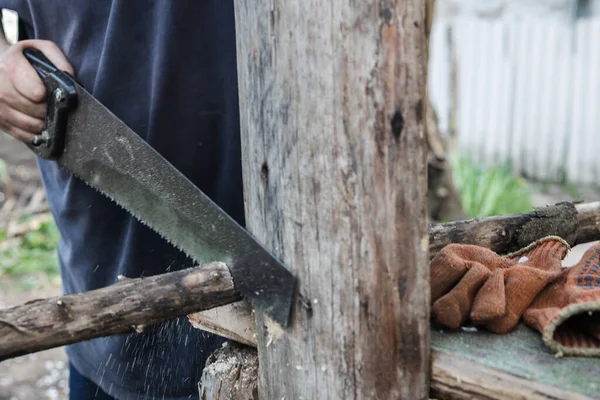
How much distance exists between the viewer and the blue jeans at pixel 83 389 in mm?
2355

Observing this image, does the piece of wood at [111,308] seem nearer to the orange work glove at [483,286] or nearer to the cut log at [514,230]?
the cut log at [514,230]

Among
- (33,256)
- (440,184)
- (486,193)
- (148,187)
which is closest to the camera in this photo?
(148,187)

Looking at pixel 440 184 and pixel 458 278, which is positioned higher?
pixel 458 278

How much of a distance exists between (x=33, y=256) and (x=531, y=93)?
19.0 feet

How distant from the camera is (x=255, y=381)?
1.70 m

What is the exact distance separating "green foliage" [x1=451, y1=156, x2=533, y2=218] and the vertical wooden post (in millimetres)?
4712

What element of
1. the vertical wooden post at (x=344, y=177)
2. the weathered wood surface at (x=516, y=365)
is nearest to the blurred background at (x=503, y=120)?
the weathered wood surface at (x=516, y=365)

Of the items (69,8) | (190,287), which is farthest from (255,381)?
(69,8)

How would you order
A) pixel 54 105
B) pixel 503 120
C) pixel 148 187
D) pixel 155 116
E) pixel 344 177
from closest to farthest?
pixel 344 177 < pixel 148 187 < pixel 54 105 < pixel 155 116 < pixel 503 120

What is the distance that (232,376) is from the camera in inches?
67.9

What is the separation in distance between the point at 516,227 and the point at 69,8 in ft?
4.80

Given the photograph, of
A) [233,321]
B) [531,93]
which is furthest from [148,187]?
[531,93]

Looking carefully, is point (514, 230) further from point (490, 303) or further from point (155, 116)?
point (155, 116)

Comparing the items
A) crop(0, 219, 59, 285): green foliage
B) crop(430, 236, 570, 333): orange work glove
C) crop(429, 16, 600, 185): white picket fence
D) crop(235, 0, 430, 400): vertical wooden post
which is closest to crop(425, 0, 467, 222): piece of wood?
crop(429, 16, 600, 185): white picket fence
